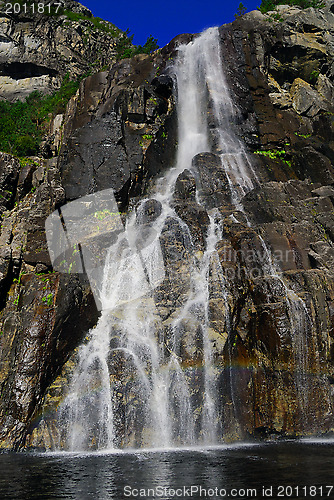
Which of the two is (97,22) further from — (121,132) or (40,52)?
(121,132)

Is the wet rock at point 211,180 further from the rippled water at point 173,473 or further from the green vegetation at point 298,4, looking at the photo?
the green vegetation at point 298,4

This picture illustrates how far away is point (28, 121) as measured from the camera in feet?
142

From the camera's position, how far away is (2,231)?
808 inches

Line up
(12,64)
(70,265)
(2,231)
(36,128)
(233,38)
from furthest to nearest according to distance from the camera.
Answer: (12,64), (36,128), (233,38), (2,231), (70,265)

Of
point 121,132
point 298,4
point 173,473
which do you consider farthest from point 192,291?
point 298,4

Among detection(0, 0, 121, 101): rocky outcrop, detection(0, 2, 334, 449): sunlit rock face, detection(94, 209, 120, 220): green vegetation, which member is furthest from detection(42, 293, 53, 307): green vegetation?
detection(0, 0, 121, 101): rocky outcrop

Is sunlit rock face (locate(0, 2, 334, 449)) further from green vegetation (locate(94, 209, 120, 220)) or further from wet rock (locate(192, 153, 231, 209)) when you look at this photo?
green vegetation (locate(94, 209, 120, 220))

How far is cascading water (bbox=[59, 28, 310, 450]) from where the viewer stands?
565 inches

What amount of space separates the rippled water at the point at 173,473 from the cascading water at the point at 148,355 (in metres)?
1.52

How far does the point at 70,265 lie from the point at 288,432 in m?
10.9

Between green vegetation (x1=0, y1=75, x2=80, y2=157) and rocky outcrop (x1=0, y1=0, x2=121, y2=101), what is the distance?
6.65m

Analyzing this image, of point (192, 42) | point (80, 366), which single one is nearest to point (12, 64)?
point (192, 42)

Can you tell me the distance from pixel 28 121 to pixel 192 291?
33074 millimetres

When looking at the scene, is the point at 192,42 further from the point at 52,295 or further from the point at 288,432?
the point at 288,432
